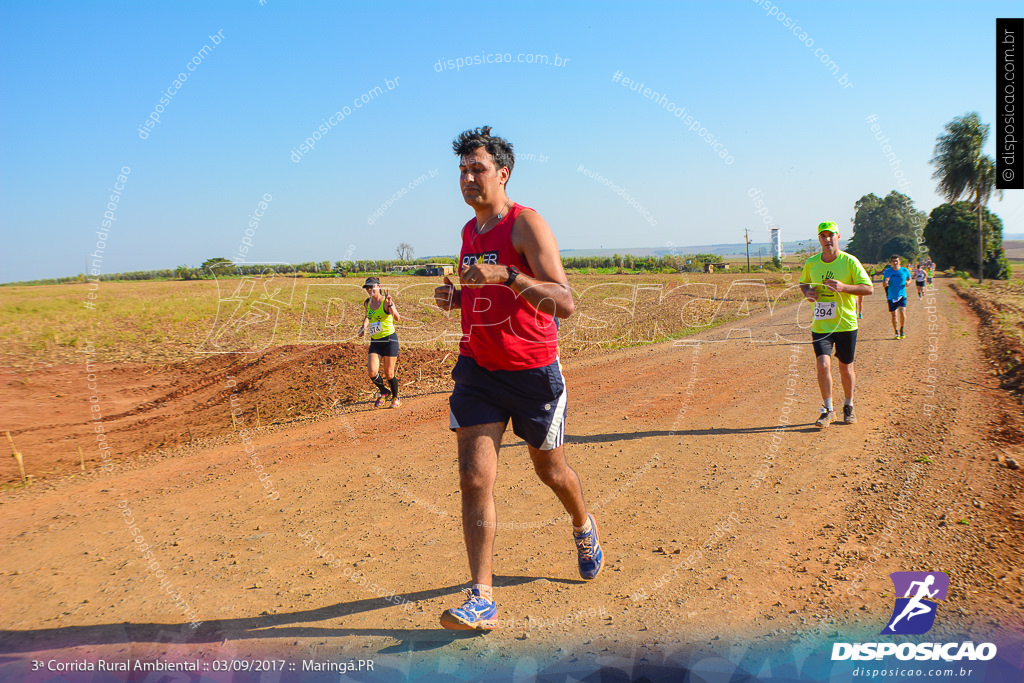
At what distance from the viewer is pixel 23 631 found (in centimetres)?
322

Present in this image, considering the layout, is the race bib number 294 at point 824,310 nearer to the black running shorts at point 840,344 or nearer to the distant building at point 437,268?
the black running shorts at point 840,344

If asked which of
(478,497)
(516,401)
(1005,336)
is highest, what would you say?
(516,401)

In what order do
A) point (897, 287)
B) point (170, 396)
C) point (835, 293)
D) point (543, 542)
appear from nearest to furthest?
point (543, 542) → point (835, 293) → point (170, 396) → point (897, 287)

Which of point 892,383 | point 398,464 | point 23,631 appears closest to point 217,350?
point 398,464

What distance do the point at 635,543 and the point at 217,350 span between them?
53.8ft

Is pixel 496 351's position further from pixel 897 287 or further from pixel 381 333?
pixel 897 287

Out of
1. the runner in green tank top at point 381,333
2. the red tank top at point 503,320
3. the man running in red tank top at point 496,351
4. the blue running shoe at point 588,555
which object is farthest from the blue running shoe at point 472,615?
the runner in green tank top at point 381,333

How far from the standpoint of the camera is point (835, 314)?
21.5 ft

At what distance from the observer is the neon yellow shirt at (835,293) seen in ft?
21.4

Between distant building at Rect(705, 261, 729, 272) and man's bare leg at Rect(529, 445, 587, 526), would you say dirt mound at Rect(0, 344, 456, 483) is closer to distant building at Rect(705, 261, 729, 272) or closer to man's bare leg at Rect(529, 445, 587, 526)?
man's bare leg at Rect(529, 445, 587, 526)

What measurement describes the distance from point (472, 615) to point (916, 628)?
6.83ft

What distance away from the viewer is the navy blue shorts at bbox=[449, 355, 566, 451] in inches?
124

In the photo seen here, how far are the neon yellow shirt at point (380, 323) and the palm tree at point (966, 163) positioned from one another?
50.9 metres

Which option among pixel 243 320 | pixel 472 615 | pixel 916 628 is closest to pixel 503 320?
pixel 472 615
